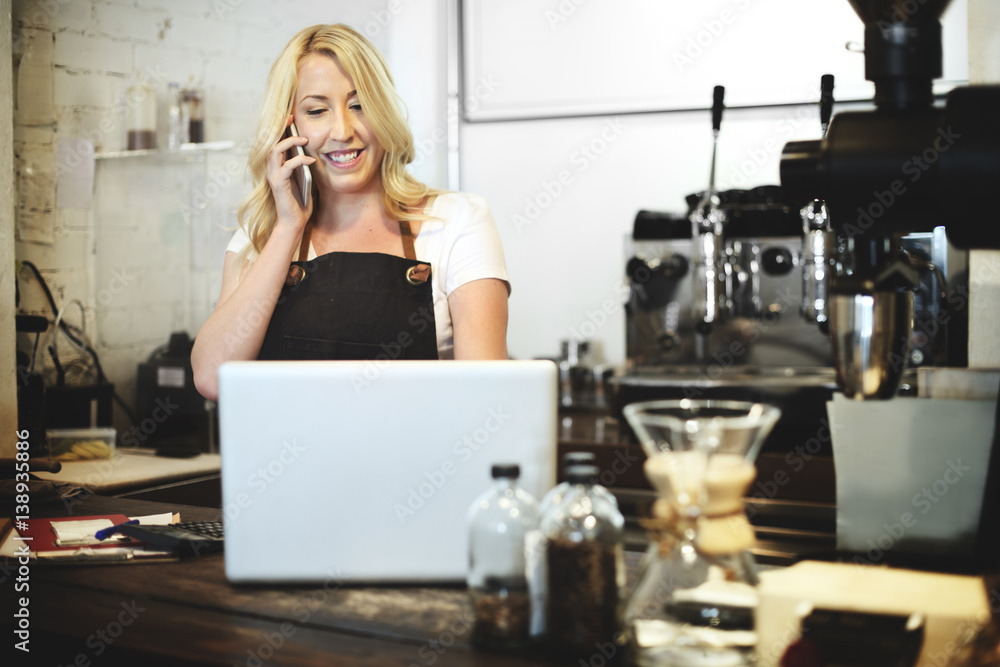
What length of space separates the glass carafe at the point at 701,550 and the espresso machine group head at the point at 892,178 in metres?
0.14

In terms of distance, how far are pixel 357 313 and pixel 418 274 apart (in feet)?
0.46

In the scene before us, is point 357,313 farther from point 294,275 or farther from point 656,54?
point 656,54

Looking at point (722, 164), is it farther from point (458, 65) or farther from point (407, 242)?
point (407, 242)

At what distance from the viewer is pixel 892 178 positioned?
2.81 ft

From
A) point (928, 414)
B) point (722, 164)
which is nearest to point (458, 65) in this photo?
point (722, 164)

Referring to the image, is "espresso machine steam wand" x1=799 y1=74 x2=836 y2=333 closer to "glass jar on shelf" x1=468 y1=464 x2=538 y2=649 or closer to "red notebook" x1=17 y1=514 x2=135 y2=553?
"glass jar on shelf" x1=468 y1=464 x2=538 y2=649

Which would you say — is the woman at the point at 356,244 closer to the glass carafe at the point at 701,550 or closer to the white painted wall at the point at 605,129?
the glass carafe at the point at 701,550

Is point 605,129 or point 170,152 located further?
point 605,129

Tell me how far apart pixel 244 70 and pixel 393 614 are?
2.83 meters

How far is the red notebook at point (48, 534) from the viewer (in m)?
1.33

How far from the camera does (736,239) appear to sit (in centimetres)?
265

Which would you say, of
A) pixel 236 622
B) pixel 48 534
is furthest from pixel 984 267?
pixel 48 534

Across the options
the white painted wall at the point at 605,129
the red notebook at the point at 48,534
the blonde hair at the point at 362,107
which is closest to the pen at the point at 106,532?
the red notebook at the point at 48,534

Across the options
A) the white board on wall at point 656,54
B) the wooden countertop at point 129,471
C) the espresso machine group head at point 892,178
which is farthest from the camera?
the white board on wall at point 656,54
